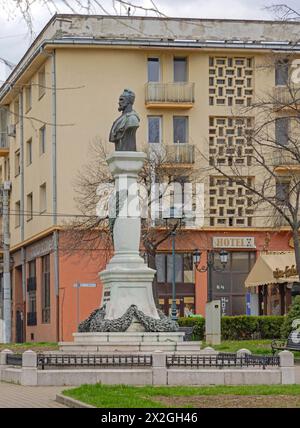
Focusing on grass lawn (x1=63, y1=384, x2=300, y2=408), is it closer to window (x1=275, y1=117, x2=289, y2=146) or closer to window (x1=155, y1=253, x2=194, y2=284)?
window (x1=275, y1=117, x2=289, y2=146)

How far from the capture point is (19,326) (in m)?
62.7

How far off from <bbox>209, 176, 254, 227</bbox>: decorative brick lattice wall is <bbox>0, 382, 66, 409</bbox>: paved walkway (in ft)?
103

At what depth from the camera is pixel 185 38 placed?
177 feet

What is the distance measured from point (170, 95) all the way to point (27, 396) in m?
36.1

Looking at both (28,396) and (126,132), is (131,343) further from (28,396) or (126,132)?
(28,396)

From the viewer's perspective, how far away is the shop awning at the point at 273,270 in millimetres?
48438

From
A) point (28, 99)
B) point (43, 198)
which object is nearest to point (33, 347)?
point (43, 198)

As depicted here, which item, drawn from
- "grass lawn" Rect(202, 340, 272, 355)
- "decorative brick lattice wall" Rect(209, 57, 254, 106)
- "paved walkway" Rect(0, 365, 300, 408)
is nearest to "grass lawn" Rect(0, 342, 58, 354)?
"grass lawn" Rect(202, 340, 272, 355)

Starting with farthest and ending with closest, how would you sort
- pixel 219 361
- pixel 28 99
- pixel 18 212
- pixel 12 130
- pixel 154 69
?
pixel 12 130
pixel 18 212
pixel 28 99
pixel 154 69
pixel 219 361
